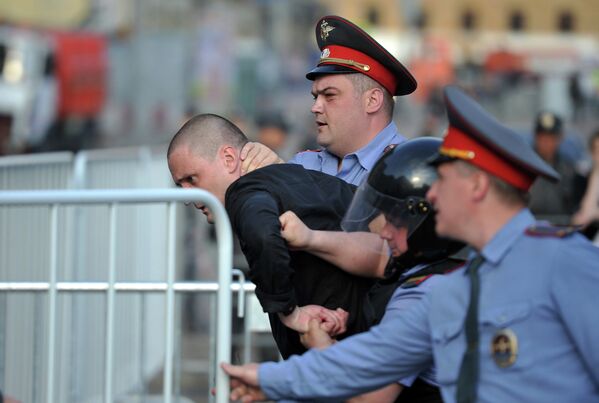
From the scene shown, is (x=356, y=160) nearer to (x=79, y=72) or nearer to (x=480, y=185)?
(x=480, y=185)

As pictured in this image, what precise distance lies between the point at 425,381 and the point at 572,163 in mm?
7062

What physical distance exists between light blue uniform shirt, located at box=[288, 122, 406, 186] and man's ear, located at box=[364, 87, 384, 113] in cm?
10

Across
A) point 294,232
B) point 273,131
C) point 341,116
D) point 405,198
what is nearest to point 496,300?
point 405,198

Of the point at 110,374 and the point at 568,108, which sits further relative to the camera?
the point at 568,108

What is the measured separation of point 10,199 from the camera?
11.9ft

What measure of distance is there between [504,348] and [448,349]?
189 mm

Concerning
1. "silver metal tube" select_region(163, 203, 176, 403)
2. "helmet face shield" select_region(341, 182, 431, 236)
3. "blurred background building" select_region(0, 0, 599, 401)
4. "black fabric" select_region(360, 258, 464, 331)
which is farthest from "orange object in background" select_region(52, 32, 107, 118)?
"helmet face shield" select_region(341, 182, 431, 236)

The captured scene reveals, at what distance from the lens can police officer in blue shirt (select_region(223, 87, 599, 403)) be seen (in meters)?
2.93

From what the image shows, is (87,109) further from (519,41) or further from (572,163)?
(519,41)

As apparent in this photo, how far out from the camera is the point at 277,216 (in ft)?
11.4

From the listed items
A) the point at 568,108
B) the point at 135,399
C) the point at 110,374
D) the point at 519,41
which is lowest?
the point at 135,399

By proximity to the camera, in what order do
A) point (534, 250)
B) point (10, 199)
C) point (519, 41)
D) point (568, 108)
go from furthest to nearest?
point (519, 41)
point (568, 108)
point (10, 199)
point (534, 250)

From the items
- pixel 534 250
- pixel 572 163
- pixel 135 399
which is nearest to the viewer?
pixel 534 250

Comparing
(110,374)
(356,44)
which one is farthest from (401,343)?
(356,44)
